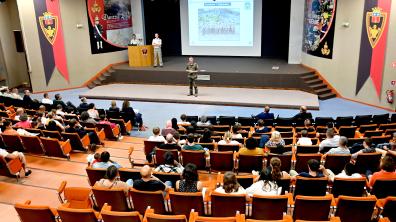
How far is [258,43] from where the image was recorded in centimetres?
1677

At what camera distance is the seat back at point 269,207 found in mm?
4598

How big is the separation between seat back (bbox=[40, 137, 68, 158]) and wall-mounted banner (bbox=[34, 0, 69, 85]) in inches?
337

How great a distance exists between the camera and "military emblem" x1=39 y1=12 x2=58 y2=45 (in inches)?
594

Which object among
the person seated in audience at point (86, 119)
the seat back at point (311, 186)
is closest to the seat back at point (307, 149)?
the seat back at point (311, 186)

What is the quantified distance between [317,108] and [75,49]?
9861 millimetres

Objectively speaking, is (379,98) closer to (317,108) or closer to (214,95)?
(317,108)

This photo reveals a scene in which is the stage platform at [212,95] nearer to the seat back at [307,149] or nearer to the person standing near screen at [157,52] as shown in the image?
the person standing near screen at [157,52]

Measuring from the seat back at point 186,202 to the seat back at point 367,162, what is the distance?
3111mm

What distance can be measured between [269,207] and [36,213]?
2.81 m

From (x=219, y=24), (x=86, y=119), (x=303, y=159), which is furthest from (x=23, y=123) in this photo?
(x=219, y=24)

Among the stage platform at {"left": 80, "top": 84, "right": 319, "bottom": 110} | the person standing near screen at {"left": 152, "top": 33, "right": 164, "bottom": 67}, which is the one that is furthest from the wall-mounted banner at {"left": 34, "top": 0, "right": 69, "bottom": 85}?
the person standing near screen at {"left": 152, "top": 33, "right": 164, "bottom": 67}

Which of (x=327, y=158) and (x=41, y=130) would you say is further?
(x=41, y=130)

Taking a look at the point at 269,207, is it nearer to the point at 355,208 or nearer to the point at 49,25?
the point at 355,208

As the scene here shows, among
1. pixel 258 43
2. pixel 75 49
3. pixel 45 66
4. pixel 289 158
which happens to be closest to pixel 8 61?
pixel 45 66
